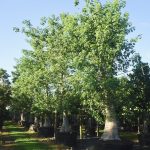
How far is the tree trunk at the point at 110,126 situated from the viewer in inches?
1747

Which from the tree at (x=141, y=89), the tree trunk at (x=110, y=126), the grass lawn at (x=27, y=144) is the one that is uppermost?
the tree at (x=141, y=89)

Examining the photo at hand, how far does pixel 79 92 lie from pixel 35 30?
1800 centimetres

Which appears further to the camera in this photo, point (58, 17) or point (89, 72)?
point (58, 17)

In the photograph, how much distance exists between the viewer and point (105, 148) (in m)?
39.9

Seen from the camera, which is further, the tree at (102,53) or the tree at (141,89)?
the tree at (141,89)

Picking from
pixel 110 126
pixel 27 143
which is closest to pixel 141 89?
pixel 110 126

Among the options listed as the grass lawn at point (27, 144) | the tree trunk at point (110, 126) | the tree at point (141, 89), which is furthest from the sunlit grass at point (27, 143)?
the tree at point (141, 89)

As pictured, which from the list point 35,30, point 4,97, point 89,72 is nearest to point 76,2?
point 89,72

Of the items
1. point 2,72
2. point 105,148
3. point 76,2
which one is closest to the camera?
point 105,148

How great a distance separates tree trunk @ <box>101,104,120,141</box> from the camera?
4438cm

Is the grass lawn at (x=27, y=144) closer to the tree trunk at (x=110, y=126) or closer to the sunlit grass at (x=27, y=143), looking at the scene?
the sunlit grass at (x=27, y=143)

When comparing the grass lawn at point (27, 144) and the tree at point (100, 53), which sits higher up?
the tree at point (100, 53)

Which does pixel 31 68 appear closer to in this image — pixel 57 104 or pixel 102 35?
pixel 57 104

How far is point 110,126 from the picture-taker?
44.9 m
